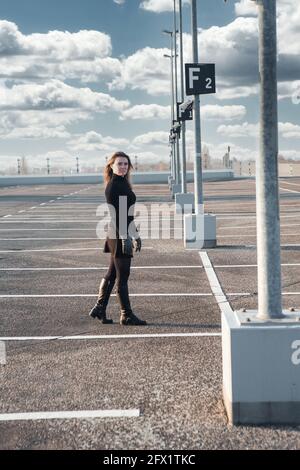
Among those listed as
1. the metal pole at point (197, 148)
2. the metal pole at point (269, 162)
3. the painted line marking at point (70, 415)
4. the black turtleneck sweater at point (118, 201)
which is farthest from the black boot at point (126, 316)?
the metal pole at point (197, 148)

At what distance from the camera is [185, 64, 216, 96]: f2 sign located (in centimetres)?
1230

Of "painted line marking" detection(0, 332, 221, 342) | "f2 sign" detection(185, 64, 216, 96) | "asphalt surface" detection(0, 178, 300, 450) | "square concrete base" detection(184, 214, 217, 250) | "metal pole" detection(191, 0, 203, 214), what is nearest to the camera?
"asphalt surface" detection(0, 178, 300, 450)

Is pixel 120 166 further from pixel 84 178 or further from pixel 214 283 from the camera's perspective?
pixel 84 178

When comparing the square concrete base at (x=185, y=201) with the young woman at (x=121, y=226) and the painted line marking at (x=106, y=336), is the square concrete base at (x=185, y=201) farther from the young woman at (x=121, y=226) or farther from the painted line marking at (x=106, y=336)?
the painted line marking at (x=106, y=336)

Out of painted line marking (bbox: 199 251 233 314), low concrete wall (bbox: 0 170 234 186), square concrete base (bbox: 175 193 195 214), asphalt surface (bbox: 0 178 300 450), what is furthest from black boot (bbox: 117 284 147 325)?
low concrete wall (bbox: 0 170 234 186)

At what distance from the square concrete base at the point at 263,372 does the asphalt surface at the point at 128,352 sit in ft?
0.42

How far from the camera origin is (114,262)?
7.13 m

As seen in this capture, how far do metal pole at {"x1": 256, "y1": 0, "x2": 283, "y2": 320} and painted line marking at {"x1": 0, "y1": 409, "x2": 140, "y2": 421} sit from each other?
1227 millimetres

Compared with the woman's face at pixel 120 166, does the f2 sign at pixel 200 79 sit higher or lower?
higher

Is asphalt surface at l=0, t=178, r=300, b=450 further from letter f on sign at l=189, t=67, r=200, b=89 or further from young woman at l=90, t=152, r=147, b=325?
letter f on sign at l=189, t=67, r=200, b=89

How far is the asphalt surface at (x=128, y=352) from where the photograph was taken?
428cm

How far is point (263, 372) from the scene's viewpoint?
4371mm

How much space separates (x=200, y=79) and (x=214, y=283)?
4.80 m
